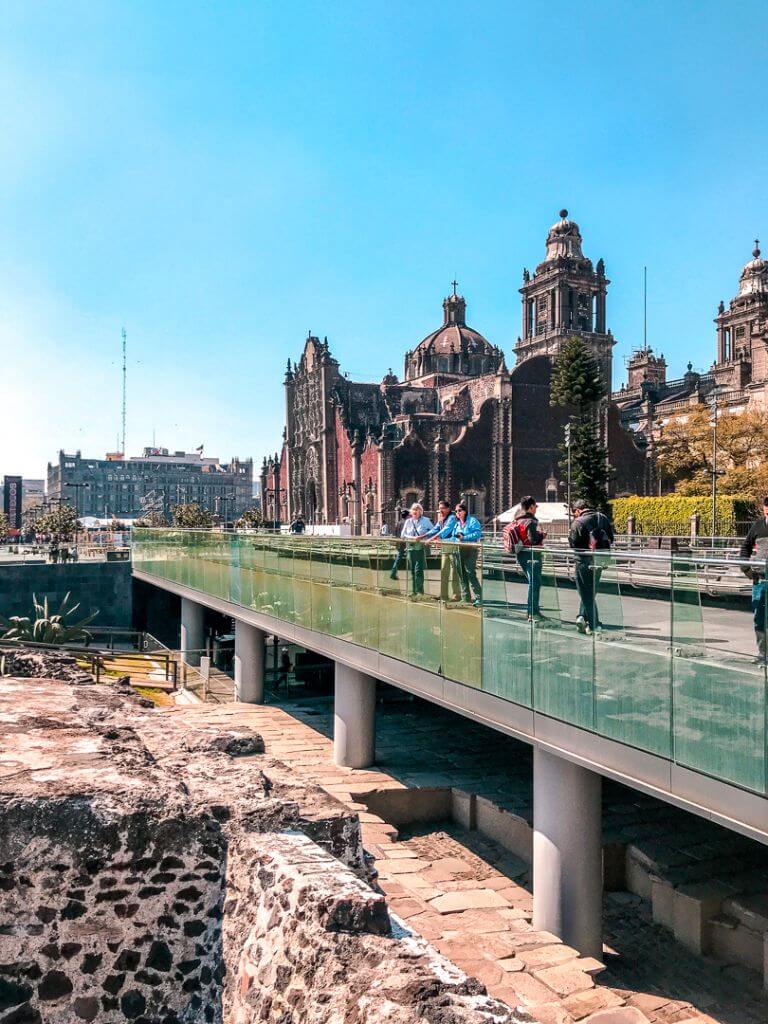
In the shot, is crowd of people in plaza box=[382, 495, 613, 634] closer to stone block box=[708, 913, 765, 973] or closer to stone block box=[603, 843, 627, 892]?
stone block box=[603, 843, 627, 892]

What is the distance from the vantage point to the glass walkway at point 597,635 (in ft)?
23.3

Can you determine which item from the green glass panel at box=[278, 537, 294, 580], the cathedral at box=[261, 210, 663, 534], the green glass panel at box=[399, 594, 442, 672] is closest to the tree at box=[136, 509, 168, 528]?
the cathedral at box=[261, 210, 663, 534]

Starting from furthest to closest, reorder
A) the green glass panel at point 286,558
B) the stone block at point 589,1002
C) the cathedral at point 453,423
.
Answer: the cathedral at point 453,423 < the green glass panel at point 286,558 < the stone block at point 589,1002

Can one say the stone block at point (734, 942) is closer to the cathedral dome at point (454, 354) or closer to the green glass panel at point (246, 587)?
the green glass panel at point (246, 587)

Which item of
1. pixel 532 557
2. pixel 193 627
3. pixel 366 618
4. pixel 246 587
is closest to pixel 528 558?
pixel 532 557

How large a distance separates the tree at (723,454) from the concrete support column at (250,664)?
33264mm

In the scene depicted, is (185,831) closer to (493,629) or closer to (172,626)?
(493,629)

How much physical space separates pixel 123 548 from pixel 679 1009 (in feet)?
119

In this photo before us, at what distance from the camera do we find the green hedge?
42.4 meters

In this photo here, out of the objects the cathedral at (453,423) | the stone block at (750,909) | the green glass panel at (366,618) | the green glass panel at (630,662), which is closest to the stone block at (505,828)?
the stone block at (750,909)

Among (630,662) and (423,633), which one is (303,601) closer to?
(423,633)

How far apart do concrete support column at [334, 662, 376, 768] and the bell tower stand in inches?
2912

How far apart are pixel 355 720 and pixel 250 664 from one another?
23.2 ft

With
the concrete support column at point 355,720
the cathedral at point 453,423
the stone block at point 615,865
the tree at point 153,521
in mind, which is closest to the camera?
the stone block at point 615,865
